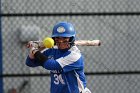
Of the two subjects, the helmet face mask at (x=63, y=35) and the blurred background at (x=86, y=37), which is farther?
the blurred background at (x=86, y=37)

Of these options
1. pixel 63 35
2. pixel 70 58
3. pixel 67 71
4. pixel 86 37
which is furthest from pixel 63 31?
pixel 86 37

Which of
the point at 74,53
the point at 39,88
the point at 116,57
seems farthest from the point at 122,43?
the point at 74,53

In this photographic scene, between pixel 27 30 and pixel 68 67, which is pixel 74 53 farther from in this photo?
pixel 27 30

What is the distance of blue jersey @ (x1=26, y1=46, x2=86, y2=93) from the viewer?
5074 mm

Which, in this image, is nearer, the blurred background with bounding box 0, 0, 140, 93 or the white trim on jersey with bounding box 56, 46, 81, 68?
the white trim on jersey with bounding box 56, 46, 81, 68

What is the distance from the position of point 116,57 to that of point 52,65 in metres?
1.92

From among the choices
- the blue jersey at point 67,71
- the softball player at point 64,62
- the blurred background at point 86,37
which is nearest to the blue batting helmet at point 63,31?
the softball player at point 64,62

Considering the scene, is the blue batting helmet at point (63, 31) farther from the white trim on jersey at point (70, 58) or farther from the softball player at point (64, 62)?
the white trim on jersey at point (70, 58)

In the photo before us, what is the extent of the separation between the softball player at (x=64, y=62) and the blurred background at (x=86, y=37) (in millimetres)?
1418

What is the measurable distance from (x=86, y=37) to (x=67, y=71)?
1768 mm

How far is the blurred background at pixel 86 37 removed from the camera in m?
6.60

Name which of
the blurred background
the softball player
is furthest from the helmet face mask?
the blurred background

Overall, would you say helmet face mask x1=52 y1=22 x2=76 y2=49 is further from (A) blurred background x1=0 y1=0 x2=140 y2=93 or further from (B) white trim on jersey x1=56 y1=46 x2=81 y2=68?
(A) blurred background x1=0 y1=0 x2=140 y2=93

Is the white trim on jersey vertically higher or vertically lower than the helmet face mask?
lower
